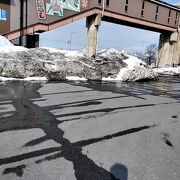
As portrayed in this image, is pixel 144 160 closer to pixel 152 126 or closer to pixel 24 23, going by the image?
pixel 152 126

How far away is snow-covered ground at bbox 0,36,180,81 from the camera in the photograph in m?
12.7

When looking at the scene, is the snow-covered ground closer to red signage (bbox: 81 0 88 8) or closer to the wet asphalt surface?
the wet asphalt surface

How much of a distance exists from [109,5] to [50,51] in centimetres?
1400

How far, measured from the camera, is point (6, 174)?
10.1ft

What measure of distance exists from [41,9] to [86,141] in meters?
20.0

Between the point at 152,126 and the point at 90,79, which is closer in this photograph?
the point at 152,126

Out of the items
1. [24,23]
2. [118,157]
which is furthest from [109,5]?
[118,157]

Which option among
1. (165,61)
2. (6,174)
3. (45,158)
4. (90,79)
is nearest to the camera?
(6,174)

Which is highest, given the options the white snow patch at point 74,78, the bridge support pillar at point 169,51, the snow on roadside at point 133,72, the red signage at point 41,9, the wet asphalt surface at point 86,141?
the red signage at point 41,9

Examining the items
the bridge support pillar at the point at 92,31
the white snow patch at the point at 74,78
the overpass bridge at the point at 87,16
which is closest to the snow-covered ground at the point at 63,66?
the white snow patch at the point at 74,78

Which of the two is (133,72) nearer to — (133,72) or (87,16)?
(133,72)

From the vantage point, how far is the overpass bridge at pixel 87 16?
21156mm

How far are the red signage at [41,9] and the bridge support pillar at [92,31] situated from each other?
19.2ft

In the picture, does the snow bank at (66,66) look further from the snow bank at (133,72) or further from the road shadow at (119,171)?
the road shadow at (119,171)
